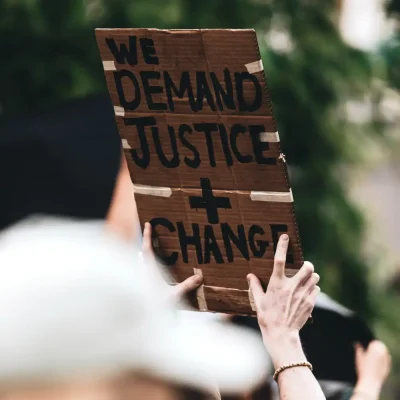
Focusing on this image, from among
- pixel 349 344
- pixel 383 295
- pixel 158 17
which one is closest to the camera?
pixel 349 344

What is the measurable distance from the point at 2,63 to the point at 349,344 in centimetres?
283

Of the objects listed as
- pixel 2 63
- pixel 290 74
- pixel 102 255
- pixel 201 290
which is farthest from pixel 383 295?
pixel 102 255

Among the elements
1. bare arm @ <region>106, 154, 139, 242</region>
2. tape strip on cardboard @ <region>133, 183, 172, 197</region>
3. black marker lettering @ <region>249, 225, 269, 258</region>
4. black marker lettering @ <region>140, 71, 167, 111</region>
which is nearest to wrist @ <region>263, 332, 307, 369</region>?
black marker lettering @ <region>249, 225, 269, 258</region>

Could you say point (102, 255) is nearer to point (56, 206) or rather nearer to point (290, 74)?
point (56, 206)

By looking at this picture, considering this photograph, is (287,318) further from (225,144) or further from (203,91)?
(203,91)

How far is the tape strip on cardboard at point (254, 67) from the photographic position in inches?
78.0

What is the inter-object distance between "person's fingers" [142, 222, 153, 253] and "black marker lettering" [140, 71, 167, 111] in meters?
0.28

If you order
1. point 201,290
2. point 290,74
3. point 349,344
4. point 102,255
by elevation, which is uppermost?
point 290,74

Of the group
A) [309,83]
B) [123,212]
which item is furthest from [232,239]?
[309,83]

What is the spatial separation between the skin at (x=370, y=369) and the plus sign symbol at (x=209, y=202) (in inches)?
31.6

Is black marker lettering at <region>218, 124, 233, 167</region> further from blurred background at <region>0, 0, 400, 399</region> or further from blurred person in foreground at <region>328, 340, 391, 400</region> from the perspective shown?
blurred background at <region>0, 0, 400, 399</region>

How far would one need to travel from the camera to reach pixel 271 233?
2.13 meters

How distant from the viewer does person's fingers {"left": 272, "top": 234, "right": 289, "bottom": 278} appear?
6.73 feet

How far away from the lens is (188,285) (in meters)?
2.24
